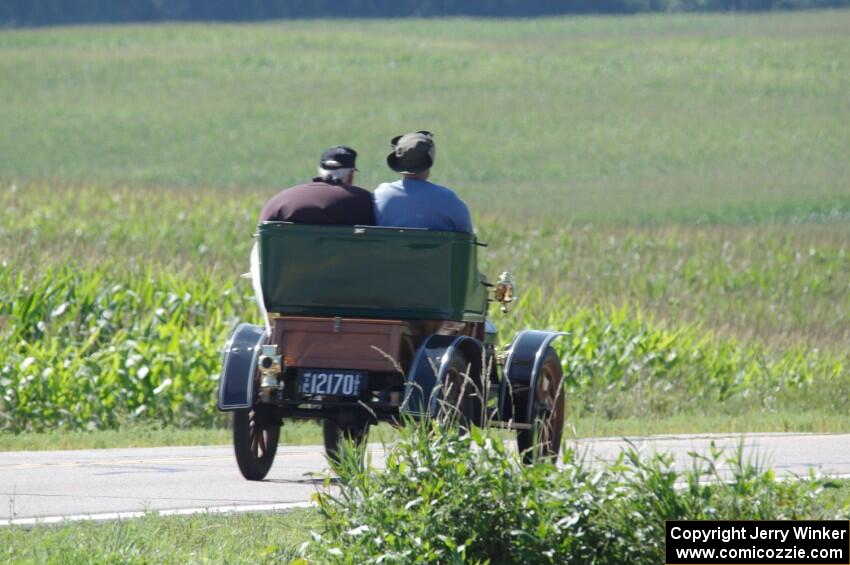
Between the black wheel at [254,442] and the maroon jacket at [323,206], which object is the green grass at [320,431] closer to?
the black wheel at [254,442]

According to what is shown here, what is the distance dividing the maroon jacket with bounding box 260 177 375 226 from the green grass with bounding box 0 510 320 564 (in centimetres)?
231

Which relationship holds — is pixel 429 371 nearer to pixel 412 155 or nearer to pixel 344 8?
pixel 412 155

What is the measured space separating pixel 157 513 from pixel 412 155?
3028mm

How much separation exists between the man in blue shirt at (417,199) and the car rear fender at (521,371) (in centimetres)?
85

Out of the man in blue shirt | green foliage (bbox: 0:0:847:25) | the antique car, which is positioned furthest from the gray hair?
green foliage (bbox: 0:0:847:25)

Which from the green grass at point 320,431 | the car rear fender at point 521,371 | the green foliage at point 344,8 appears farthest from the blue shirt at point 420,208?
the green foliage at point 344,8

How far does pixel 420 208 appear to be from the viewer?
10.8 meters

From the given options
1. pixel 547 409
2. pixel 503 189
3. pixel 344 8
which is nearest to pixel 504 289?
pixel 547 409

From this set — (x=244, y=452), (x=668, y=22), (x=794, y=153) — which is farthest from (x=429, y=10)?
(x=244, y=452)

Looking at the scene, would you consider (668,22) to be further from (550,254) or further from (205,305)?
(205,305)

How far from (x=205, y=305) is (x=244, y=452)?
908cm

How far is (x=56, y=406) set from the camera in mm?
15820

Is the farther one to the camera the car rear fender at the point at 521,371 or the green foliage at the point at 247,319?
the green foliage at the point at 247,319

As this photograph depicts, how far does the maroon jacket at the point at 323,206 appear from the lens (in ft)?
35.4
